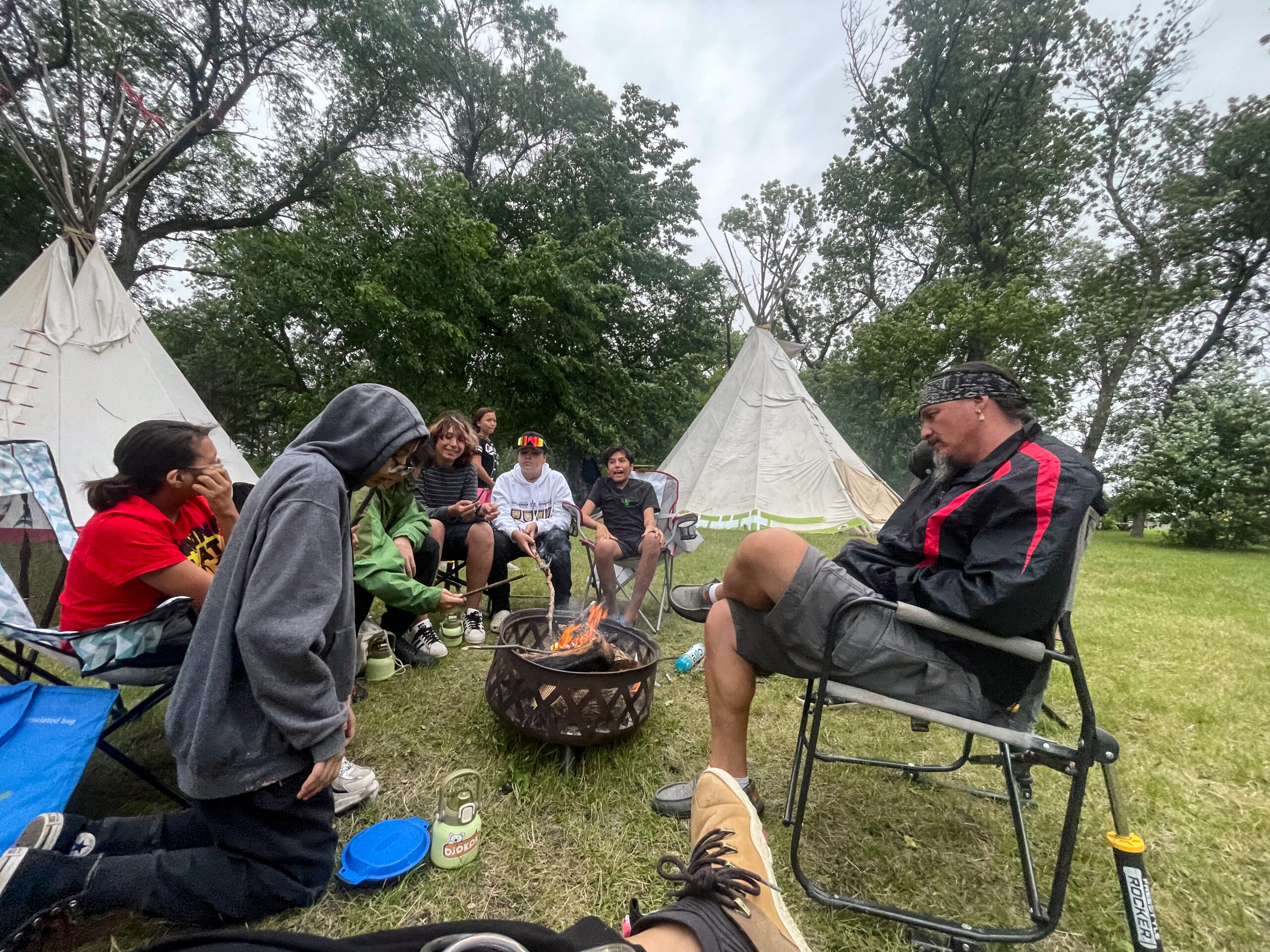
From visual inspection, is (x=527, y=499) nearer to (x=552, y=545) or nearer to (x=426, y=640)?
(x=552, y=545)

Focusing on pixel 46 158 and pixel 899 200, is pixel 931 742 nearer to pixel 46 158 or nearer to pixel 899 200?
pixel 46 158

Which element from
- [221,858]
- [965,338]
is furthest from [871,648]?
[965,338]

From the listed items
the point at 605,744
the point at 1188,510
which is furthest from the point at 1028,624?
the point at 1188,510

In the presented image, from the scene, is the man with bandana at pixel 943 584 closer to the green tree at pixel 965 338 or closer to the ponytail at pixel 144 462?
the ponytail at pixel 144 462

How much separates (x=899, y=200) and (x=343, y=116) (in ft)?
55.7

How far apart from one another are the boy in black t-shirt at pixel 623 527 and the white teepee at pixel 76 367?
3.83m

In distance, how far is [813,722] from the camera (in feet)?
5.06

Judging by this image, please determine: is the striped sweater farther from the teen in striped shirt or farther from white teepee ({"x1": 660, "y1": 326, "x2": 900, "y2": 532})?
white teepee ({"x1": 660, "y1": 326, "x2": 900, "y2": 532})

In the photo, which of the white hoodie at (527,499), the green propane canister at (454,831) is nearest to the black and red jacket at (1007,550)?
the green propane canister at (454,831)

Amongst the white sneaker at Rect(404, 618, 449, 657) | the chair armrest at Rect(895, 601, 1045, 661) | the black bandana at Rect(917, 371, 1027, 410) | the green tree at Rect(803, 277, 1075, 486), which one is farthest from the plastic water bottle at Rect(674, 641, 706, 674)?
the green tree at Rect(803, 277, 1075, 486)

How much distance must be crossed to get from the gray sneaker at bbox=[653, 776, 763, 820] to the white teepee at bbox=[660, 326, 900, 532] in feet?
20.3

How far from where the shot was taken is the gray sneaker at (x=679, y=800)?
6.70 feet

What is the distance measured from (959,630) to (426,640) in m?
3.08

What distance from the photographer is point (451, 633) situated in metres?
3.82
